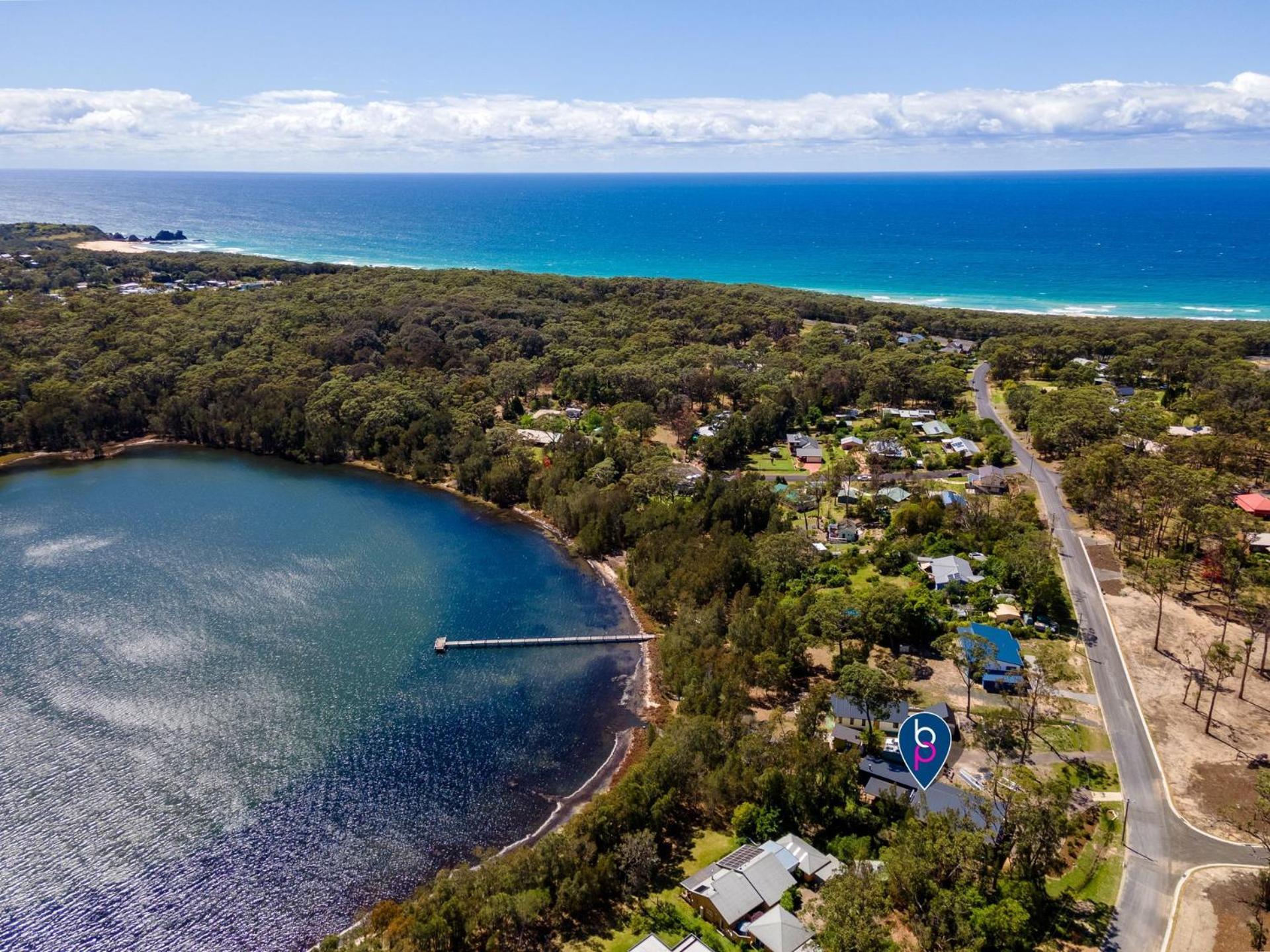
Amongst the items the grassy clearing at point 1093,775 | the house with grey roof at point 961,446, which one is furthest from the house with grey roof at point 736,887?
the house with grey roof at point 961,446

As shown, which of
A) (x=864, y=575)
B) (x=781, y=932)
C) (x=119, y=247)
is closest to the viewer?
(x=781, y=932)

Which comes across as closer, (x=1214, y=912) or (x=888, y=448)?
(x=1214, y=912)

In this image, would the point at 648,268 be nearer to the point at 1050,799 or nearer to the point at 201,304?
the point at 201,304

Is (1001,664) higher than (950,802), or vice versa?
(1001,664)

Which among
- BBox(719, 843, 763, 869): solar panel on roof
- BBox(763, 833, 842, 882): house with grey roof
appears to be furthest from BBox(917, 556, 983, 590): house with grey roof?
BBox(719, 843, 763, 869): solar panel on roof

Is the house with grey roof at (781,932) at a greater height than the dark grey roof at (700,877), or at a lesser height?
greater

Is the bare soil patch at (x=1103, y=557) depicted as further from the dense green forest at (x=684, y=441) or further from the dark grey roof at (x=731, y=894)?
the dark grey roof at (x=731, y=894)

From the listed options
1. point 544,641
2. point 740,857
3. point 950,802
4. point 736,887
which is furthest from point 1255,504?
point 544,641

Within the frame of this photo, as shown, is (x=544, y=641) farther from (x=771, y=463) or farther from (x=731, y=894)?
(x=771, y=463)
